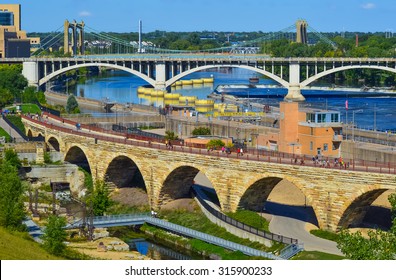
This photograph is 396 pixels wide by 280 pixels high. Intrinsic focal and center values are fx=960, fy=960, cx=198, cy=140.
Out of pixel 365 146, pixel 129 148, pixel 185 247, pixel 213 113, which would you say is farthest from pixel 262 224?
pixel 213 113

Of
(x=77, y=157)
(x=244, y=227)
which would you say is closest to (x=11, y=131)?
(x=77, y=157)

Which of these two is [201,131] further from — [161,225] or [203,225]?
[203,225]

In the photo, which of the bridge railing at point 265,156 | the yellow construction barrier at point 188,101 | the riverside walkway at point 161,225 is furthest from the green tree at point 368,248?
the yellow construction barrier at point 188,101

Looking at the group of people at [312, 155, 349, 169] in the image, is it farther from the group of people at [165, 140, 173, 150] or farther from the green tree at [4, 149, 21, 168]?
the green tree at [4, 149, 21, 168]

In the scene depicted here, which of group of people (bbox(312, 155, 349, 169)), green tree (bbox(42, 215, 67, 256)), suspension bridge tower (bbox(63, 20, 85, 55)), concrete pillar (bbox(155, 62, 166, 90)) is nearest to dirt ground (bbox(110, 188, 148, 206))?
green tree (bbox(42, 215, 67, 256))
